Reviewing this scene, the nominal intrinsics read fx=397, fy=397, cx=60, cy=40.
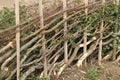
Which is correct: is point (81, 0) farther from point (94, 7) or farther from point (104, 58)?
point (104, 58)

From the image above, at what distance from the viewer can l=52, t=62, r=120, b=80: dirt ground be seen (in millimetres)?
5992

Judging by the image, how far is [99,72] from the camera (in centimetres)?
632

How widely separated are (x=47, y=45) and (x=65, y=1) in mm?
692

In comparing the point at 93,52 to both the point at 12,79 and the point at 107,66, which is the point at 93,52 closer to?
the point at 107,66

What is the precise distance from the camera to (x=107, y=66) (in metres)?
6.59

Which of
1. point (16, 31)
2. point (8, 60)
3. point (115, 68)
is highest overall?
point (16, 31)

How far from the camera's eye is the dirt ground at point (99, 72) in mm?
5992

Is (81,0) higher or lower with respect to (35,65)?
higher

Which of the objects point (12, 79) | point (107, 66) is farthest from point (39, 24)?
point (107, 66)

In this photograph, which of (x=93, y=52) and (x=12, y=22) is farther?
(x=93, y=52)

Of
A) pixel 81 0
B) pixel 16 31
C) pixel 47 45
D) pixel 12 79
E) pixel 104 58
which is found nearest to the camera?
pixel 16 31

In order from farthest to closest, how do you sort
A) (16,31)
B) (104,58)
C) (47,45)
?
(104,58) < (47,45) < (16,31)

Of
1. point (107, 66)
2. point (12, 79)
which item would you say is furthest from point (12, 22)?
point (107, 66)

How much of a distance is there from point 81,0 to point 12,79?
1.84 metres
